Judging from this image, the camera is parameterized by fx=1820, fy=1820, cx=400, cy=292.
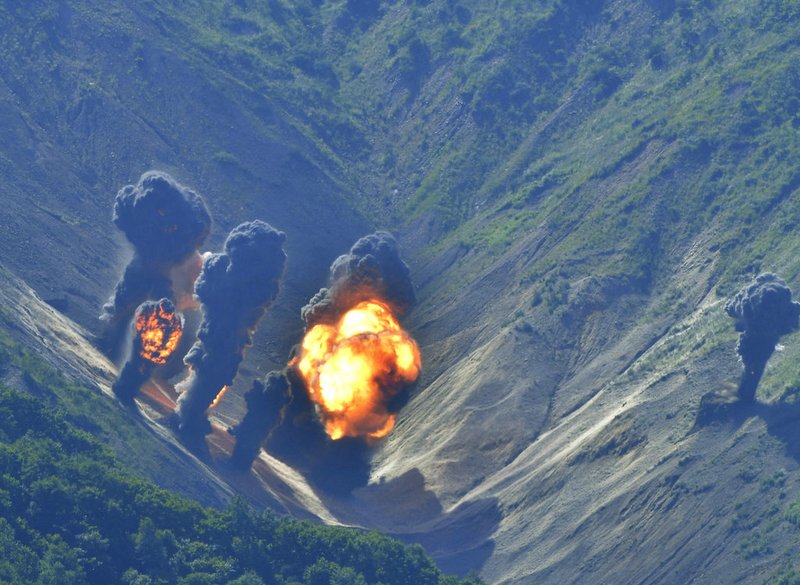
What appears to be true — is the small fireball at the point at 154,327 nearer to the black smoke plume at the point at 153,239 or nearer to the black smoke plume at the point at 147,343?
the black smoke plume at the point at 147,343

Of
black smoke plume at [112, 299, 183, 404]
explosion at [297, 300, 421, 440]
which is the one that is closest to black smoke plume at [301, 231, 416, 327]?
explosion at [297, 300, 421, 440]

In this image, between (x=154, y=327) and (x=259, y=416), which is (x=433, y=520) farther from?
(x=154, y=327)

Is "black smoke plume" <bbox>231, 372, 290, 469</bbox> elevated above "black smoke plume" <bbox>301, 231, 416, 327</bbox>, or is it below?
below

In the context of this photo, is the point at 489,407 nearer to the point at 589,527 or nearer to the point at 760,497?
the point at 589,527

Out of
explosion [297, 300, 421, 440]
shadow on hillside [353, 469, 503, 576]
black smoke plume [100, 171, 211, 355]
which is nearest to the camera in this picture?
shadow on hillside [353, 469, 503, 576]

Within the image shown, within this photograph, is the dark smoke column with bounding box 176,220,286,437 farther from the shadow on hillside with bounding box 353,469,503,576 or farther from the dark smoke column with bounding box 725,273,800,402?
the dark smoke column with bounding box 725,273,800,402

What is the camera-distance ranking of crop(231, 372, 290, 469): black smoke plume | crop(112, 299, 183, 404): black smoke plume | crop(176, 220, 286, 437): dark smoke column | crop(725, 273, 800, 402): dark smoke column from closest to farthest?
1. crop(725, 273, 800, 402): dark smoke column
2. crop(231, 372, 290, 469): black smoke plume
3. crop(176, 220, 286, 437): dark smoke column
4. crop(112, 299, 183, 404): black smoke plume

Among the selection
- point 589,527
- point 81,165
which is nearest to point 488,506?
point 589,527
